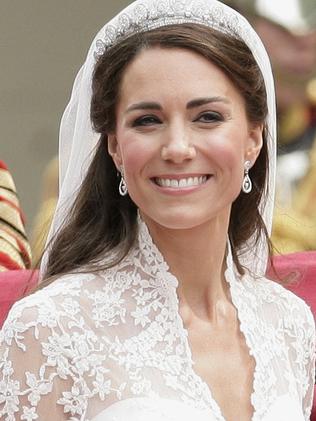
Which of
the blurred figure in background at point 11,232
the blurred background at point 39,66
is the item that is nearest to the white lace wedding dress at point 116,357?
the blurred figure in background at point 11,232

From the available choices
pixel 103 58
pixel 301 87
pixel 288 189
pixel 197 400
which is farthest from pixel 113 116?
pixel 301 87

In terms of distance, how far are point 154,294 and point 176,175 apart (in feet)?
0.67

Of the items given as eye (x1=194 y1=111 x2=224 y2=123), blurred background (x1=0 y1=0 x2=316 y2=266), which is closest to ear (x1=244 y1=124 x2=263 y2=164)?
eye (x1=194 y1=111 x2=224 y2=123)

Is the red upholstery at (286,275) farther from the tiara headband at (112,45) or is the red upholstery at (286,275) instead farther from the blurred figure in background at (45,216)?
the tiara headband at (112,45)

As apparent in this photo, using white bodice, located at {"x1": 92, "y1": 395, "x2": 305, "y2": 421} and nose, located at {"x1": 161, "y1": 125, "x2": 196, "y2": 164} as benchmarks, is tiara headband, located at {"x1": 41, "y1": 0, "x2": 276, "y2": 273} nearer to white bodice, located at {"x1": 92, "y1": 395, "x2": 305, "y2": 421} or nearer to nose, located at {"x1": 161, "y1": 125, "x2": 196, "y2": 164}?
nose, located at {"x1": 161, "y1": 125, "x2": 196, "y2": 164}

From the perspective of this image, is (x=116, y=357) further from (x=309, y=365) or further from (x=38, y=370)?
(x=309, y=365)

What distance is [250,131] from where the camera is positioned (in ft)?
8.16

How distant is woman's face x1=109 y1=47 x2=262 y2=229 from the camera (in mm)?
2350

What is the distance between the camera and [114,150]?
8.10 feet

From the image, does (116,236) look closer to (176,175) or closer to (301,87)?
(176,175)

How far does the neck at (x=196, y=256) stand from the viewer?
2457mm

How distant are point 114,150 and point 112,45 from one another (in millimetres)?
151

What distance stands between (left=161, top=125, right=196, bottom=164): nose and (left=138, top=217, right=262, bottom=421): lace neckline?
18 centimetres

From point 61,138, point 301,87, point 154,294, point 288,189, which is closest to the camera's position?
point 154,294
